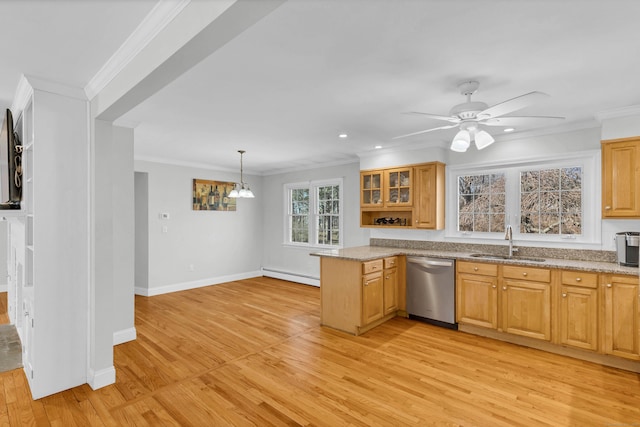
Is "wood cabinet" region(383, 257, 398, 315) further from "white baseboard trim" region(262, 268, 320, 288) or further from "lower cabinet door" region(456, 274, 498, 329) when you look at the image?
"white baseboard trim" region(262, 268, 320, 288)

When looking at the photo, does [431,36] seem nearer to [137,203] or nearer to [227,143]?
[227,143]

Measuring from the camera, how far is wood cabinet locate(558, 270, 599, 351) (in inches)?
128

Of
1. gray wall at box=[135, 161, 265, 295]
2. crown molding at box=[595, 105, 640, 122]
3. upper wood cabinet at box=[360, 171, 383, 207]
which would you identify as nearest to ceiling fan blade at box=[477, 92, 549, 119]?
crown molding at box=[595, 105, 640, 122]

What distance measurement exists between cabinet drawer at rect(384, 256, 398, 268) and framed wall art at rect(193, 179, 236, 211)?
3917 mm

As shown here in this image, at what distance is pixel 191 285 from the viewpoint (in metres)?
6.32

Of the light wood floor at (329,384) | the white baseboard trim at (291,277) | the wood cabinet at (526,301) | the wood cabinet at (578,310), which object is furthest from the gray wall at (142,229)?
the wood cabinet at (578,310)

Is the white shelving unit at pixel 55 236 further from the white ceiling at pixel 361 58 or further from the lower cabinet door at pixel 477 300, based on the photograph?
the lower cabinet door at pixel 477 300

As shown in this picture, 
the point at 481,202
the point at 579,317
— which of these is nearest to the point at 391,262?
the point at 481,202

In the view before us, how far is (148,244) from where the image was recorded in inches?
225

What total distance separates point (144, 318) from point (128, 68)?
3.60 metres

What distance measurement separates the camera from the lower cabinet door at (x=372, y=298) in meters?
3.97

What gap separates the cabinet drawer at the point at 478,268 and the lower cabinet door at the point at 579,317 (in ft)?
2.20

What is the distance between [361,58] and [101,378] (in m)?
3.26

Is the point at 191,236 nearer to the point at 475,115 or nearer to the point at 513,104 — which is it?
the point at 475,115
